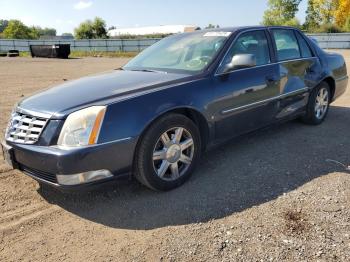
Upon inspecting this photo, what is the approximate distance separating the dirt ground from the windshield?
118 cm

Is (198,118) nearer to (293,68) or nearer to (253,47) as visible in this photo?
(253,47)

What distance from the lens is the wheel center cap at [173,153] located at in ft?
11.7

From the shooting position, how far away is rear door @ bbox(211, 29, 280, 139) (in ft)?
13.1

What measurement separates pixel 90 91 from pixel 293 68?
2883 millimetres

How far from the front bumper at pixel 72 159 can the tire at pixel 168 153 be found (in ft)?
0.51

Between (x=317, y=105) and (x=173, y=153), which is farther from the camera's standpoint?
(x=317, y=105)

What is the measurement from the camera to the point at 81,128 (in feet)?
10.0

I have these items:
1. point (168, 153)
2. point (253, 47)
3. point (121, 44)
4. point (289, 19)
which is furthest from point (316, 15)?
point (168, 153)

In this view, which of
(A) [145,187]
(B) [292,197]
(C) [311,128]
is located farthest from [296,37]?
(A) [145,187]

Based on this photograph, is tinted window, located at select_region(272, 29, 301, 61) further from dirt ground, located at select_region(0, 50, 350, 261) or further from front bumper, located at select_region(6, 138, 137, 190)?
front bumper, located at select_region(6, 138, 137, 190)

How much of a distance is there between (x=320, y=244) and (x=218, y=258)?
787 millimetres

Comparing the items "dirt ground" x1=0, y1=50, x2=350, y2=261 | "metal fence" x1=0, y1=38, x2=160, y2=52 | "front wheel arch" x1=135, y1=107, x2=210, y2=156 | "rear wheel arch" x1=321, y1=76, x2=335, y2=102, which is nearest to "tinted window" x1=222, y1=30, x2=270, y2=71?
"front wheel arch" x1=135, y1=107, x2=210, y2=156

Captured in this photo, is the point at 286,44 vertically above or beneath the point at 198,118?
above

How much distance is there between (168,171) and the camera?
3.65 m
